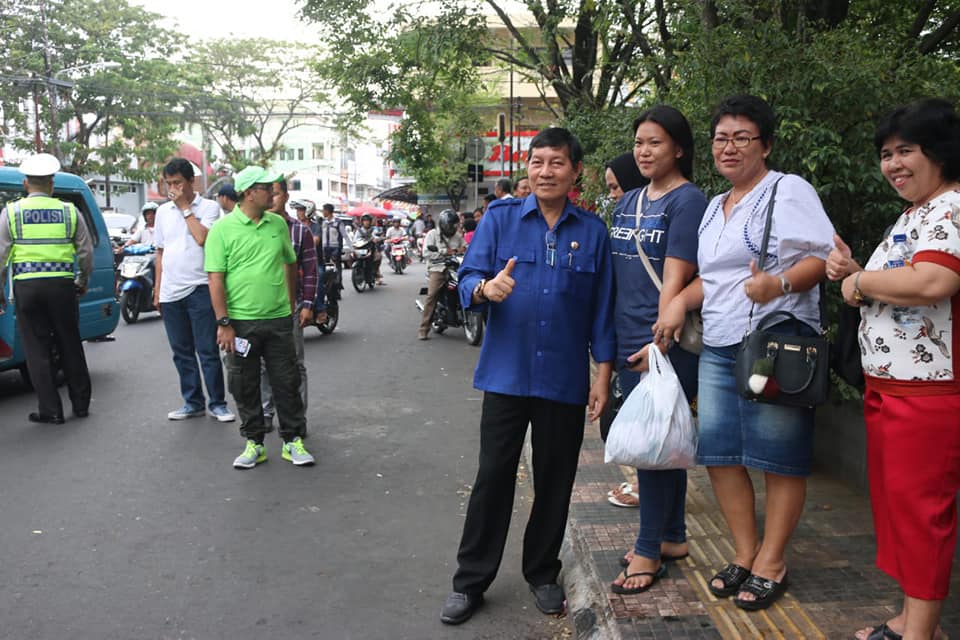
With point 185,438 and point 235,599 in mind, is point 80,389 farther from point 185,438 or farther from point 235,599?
point 235,599

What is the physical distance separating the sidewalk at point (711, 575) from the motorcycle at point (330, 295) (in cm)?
716

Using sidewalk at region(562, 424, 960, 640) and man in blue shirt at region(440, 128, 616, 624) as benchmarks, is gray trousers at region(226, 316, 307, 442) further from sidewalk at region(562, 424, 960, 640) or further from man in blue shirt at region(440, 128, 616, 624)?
man in blue shirt at region(440, 128, 616, 624)

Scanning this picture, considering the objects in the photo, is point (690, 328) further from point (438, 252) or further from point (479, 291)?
point (438, 252)

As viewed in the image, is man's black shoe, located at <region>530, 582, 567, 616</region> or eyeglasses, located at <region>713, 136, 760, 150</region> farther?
man's black shoe, located at <region>530, 582, 567, 616</region>

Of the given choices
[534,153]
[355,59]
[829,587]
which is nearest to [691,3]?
[534,153]

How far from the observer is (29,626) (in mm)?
3268

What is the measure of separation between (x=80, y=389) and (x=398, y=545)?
3.72 metres

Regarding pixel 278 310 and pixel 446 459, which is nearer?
pixel 278 310

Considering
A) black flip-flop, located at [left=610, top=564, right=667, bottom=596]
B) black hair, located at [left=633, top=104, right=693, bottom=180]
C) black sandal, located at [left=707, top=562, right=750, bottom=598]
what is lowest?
black flip-flop, located at [left=610, top=564, right=667, bottom=596]

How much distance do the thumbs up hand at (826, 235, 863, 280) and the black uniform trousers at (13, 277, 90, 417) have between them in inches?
224

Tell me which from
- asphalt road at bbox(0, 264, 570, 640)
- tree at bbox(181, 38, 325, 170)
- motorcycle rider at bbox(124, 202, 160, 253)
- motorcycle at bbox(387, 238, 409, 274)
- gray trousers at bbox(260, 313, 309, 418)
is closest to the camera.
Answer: asphalt road at bbox(0, 264, 570, 640)

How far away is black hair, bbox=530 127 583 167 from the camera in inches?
125

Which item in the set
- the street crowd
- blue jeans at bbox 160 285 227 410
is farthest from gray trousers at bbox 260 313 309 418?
the street crowd

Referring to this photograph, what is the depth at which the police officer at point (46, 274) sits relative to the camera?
6238mm
